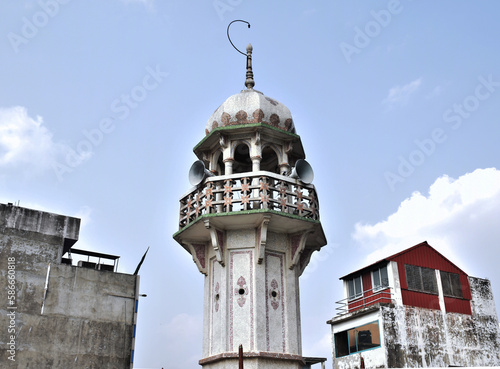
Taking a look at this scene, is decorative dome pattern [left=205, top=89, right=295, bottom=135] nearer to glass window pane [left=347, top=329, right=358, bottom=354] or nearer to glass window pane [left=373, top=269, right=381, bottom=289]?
glass window pane [left=373, top=269, right=381, bottom=289]

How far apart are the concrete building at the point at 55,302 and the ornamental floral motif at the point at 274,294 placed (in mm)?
7827

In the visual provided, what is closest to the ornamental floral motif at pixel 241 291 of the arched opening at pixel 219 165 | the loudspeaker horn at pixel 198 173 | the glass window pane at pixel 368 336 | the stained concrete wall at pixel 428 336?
the loudspeaker horn at pixel 198 173

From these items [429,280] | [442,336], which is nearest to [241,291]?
[442,336]

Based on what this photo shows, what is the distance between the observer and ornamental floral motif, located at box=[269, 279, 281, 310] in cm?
1873

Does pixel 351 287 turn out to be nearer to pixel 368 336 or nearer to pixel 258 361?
pixel 368 336

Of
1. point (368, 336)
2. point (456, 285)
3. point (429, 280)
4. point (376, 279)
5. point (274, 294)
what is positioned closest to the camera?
point (274, 294)

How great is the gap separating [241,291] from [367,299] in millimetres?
15763

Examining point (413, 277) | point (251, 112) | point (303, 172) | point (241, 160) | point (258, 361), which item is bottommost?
point (258, 361)

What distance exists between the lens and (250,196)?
1952 cm

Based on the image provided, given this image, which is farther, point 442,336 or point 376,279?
point 376,279

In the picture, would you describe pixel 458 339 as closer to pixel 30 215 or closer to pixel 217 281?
pixel 217 281

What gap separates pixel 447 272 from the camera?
3338 cm

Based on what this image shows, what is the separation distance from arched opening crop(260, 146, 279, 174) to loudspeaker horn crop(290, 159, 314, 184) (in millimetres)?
2446

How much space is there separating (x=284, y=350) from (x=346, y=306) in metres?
16.6
